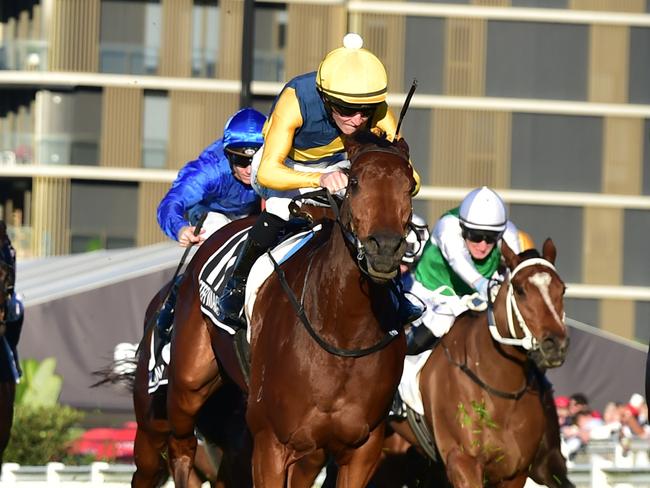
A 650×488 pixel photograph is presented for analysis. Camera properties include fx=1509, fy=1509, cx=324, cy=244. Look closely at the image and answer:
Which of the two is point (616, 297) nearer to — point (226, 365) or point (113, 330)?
point (113, 330)

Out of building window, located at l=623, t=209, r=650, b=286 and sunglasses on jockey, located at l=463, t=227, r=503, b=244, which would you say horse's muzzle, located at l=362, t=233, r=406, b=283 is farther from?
building window, located at l=623, t=209, r=650, b=286

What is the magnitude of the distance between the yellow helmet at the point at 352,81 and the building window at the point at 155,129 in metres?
35.1

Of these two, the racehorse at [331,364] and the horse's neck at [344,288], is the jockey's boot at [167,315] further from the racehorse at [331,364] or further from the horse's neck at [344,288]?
the horse's neck at [344,288]

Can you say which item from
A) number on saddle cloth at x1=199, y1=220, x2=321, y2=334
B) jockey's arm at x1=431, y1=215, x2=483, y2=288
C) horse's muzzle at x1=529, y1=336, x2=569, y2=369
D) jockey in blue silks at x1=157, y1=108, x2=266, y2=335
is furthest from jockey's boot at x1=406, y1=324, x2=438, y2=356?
number on saddle cloth at x1=199, y1=220, x2=321, y2=334

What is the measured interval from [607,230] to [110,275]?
25072 millimetres

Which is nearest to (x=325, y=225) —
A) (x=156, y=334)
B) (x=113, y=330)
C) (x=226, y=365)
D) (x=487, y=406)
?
(x=226, y=365)

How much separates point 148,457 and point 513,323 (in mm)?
2236

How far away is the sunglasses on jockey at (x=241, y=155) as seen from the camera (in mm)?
8047

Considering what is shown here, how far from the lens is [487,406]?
29.3 feet

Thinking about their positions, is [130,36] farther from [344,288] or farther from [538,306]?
[344,288]

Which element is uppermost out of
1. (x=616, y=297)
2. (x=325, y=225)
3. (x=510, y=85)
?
(x=510, y=85)

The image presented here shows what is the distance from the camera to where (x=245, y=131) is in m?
7.98

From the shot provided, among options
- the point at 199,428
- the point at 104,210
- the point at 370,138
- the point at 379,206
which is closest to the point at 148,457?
the point at 199,428

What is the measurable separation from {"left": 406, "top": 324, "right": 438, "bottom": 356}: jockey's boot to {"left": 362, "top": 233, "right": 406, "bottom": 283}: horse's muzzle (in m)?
4.26
